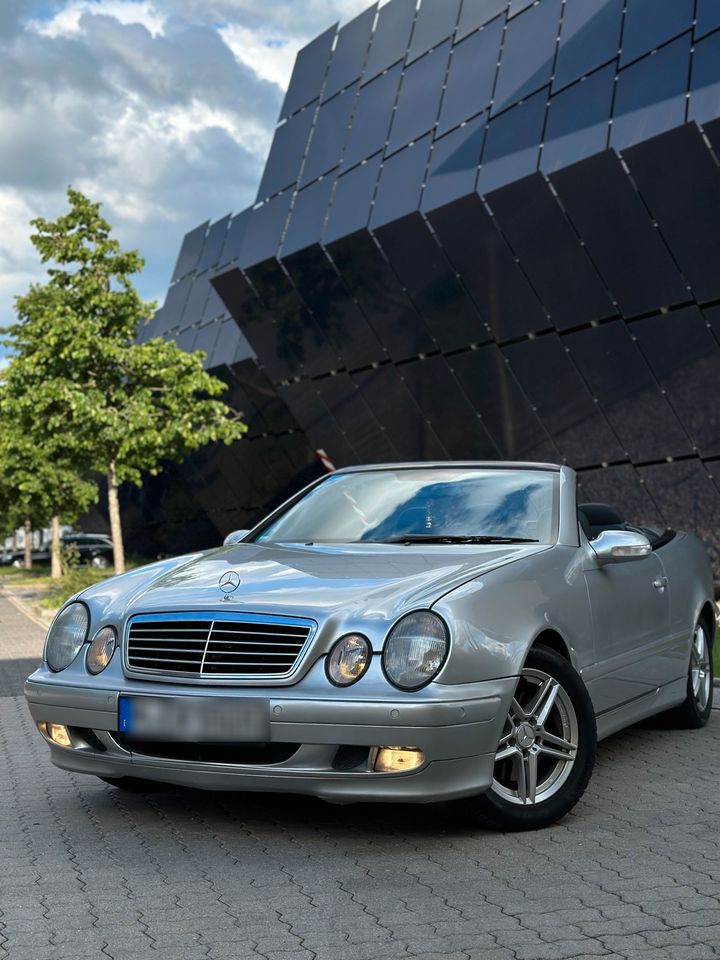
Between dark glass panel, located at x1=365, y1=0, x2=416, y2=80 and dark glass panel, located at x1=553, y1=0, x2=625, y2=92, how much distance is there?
5.38m

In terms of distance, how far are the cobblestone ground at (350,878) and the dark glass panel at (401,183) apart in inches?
602

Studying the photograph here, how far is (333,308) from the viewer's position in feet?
76.6

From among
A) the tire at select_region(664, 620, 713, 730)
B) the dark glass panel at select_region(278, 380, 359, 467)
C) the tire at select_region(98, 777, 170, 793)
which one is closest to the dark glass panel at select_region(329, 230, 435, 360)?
the dark glass panel at select_region(278, 380, 359, 467)

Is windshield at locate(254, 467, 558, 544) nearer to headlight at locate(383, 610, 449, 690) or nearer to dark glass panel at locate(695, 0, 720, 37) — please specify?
headlight at locate(383, 610, 449, 690)

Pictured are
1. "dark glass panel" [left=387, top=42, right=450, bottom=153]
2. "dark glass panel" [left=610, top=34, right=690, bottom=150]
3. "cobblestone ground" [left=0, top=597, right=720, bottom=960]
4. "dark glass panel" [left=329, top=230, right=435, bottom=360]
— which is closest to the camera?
"cobblestone ground" [left=0, top=597, right=720, bottom=960]

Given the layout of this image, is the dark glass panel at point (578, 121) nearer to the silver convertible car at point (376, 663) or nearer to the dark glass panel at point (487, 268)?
the dark glass panel at point (487, 268)

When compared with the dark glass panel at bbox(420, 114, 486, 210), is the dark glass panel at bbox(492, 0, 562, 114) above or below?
above

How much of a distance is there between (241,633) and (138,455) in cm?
1888

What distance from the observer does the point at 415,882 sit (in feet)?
14.1

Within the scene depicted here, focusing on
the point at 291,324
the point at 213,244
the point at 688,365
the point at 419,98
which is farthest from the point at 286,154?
the point at 213,244

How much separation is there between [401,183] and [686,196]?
650 centimetres

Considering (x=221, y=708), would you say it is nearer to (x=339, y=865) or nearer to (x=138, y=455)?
(x=339, y=865)

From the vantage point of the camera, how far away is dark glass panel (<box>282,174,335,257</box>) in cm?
2334

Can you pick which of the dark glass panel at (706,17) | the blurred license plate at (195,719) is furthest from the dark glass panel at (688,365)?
the blurred license plate at (195,719)
